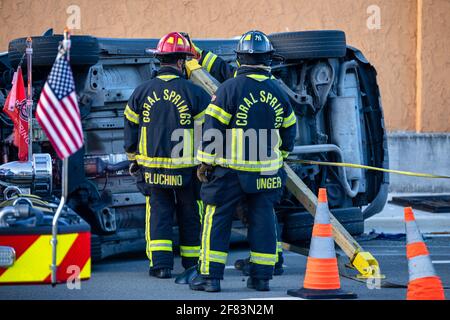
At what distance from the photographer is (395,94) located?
16469 millimetres

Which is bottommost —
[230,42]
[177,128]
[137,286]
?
[137,286]

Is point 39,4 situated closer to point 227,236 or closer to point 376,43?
point 376,43

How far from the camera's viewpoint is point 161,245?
391 inches

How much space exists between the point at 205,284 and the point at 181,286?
396 millimetres

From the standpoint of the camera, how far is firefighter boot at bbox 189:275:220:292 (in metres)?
9.15

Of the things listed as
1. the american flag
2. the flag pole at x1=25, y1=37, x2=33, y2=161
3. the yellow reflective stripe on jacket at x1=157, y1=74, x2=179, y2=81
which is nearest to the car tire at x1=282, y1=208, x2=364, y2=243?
the yellow reflective stripe on jacket at x1=157, y1=74, x2=179, y2=81

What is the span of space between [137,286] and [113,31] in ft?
23.9

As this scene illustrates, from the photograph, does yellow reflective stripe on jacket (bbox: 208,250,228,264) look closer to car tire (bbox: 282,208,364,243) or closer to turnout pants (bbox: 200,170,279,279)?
turnout pants (bbox: 200,170,279,279)

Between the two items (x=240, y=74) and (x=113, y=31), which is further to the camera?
Answer: (x=113, y=31)

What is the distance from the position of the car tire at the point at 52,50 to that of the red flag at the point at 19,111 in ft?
0.73

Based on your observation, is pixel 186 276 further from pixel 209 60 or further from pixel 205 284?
pixel 209 60

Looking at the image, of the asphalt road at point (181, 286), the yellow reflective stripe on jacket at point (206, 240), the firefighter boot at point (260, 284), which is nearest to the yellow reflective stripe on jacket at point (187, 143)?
the yellow reflective stripe on jacket at point (206, 240)

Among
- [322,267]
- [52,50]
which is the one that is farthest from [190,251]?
[52,50]
